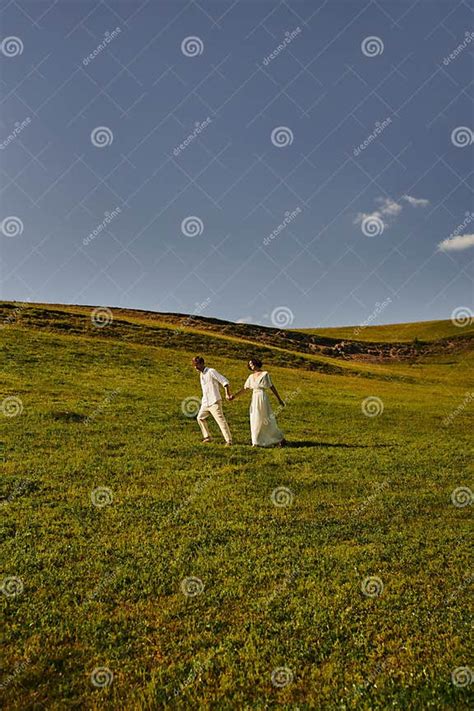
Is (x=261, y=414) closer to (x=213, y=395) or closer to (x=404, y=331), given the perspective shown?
(x=213, y=395)

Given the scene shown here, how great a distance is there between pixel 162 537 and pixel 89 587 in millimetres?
2417

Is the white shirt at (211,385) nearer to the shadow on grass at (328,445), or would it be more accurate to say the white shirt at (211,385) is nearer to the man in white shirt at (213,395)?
the man in white shirt at (213,395)

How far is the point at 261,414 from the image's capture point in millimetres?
20875

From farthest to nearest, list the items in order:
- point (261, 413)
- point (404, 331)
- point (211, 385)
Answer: point (404, 331) → point (261, 413) → point (211, 385)

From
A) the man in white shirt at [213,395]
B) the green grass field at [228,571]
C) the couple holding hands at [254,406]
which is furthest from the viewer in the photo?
the couple holding hands at [254,406]

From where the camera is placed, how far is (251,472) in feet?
54.7

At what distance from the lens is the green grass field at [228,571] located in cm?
655

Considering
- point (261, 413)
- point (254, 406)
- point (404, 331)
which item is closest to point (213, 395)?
point (254, 406)

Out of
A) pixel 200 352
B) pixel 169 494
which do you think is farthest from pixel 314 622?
pixel 200 352

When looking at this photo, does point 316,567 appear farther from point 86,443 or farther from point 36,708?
point 86,443

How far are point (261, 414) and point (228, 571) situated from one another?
37.9ft

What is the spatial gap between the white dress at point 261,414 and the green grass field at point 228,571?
1.09m

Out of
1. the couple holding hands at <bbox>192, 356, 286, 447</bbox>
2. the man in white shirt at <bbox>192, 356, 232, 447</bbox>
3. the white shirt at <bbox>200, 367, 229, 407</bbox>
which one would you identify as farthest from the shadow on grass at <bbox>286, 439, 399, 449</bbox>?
the white shirt at <bbox>200, 367, 229, 407</bbox>

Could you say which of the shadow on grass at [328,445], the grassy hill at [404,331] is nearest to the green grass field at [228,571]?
the shadow on grass at [328,445]
